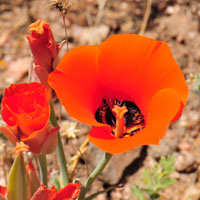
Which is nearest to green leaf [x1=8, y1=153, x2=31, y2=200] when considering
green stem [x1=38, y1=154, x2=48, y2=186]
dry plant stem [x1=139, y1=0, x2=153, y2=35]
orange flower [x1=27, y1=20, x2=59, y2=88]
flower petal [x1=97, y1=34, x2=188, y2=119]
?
green stem [x1=38, y1=154, x2=48, y2=186]

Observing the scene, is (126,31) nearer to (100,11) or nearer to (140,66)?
(100,11)

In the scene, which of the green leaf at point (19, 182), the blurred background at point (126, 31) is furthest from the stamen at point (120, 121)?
the blurred background at point (126, 31)

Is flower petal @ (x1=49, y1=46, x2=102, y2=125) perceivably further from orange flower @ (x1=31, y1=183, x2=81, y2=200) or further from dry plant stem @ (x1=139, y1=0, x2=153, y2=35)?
dry plant stem @ (x1=139, y1=0, x2=153, y2=35)

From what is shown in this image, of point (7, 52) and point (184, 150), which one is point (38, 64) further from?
point (7, 52)

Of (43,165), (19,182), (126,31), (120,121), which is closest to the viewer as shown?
(19,182)

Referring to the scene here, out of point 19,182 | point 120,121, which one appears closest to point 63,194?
point 19,182

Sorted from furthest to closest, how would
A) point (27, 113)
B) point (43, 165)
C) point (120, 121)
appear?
1. point (43, 165)
2. point (120, 121)
3. point (27, 113)
